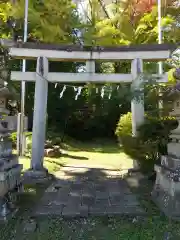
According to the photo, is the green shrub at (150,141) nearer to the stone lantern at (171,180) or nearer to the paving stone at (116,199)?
the stone lantern at (171,180)

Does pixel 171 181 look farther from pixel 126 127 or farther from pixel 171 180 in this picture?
pixel 126 127

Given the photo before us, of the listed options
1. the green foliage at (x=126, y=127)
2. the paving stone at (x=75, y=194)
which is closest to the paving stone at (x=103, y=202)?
the paving stone at (x=75, y=194)

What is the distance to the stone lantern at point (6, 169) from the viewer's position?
5.24 meters

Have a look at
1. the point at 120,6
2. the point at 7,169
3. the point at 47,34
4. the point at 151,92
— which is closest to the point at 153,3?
the point at 120,6

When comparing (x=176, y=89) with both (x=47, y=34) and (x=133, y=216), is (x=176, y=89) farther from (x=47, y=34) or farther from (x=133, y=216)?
(x=47, y=34)

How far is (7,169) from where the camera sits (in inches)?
222

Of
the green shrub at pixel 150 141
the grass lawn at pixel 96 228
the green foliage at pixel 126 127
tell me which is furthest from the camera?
the green foliage at pixel 126 127

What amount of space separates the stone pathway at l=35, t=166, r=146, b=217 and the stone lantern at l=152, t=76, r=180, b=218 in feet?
1.53

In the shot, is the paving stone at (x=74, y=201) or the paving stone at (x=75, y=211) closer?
the paving stone at (x=75, y=211)

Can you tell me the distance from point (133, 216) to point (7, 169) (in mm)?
2450

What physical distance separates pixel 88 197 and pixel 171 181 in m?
1.90

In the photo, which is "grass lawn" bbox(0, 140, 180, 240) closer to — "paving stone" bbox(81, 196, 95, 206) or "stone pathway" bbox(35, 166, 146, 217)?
"stone pathway" bbox(35, 166, 146, 217)

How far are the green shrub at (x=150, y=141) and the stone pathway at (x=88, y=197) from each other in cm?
89

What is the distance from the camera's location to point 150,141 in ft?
26.8
